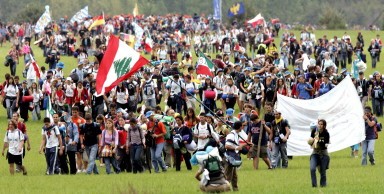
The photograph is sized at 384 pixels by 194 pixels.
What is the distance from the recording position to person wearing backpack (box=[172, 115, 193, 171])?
3206cm

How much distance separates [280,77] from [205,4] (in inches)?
4217

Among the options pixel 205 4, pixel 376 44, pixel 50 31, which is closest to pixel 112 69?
pixel 376 44

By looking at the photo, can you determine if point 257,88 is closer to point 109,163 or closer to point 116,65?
point 116,65

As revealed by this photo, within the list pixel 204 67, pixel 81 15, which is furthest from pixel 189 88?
pixel 81 15

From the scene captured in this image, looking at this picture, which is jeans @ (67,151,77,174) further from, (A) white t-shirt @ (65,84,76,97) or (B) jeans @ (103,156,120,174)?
(A) white t-shirt @ (65,84,76,97)

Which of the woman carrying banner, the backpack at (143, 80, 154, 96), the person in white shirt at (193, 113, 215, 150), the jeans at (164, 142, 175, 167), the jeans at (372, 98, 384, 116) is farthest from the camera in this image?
the jeans at (372, 98, 384, 116)

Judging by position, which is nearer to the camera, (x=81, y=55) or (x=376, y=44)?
(x=81, y=55)

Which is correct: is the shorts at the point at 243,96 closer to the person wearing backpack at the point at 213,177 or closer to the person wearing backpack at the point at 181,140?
the person wearing backpack at the point at 181,140

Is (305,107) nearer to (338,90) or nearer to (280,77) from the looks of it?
(338,90)

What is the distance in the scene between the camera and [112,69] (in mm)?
32562

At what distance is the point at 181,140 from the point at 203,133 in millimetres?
1635

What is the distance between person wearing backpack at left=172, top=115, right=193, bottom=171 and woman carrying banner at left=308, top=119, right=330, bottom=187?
530 centimetres

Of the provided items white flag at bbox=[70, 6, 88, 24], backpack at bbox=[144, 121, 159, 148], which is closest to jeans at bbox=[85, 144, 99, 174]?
backpack at bbox=[144, 121, 159, 148]

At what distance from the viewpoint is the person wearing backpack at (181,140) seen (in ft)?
105
